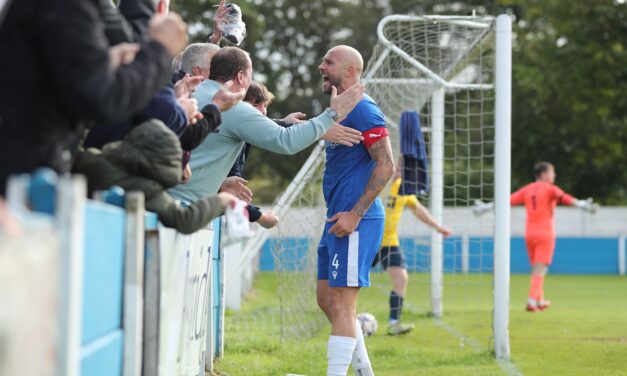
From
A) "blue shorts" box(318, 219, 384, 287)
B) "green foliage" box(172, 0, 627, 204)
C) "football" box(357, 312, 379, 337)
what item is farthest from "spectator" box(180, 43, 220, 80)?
"green foliage" box(172, 0, 627, 204)

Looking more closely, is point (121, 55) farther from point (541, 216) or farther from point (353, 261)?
point (541, 216)

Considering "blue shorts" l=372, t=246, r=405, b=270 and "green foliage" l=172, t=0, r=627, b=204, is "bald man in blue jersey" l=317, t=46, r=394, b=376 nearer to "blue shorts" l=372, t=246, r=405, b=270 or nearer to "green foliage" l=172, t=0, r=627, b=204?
"blue shorts" l=372, t=246, r=405, b=270

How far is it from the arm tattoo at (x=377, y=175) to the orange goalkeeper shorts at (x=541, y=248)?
912 cm

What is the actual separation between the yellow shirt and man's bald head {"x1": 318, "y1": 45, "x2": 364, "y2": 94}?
4826 mm

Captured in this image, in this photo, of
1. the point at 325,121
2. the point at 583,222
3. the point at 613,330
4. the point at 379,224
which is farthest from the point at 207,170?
the point at 583,222

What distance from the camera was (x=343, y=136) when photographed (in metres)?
6.50

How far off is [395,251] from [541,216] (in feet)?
15.5

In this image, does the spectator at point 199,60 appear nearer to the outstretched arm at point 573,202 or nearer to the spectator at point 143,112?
the spectator at point 143,112

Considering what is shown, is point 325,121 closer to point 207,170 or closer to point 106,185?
point 207,170

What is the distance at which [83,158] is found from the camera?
4207 mm

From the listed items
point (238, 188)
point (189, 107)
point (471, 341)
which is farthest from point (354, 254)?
point (471, 341)

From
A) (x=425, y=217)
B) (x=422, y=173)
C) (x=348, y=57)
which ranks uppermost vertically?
(x=348, y=57)

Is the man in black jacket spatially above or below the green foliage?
below

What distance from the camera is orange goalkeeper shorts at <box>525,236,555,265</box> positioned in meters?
15.4
